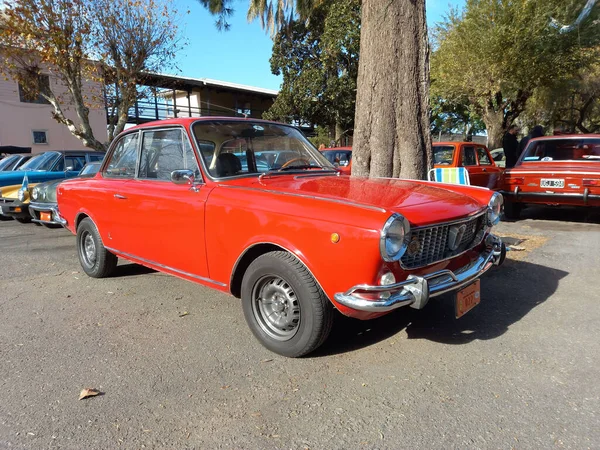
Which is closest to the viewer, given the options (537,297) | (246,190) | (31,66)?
(246,190)

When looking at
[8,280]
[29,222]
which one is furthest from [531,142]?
[29,222]

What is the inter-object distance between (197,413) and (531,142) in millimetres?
8428

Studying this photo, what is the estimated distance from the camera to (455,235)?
3010mm

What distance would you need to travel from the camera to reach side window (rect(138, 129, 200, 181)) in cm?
365

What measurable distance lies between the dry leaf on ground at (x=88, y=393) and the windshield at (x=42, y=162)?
8.55 metres

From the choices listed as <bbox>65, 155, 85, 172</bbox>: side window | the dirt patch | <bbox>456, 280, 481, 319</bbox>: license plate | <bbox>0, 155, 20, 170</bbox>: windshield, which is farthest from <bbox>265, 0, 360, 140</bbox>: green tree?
<bbox>456, 280, 481, 319</bbox>: license plate

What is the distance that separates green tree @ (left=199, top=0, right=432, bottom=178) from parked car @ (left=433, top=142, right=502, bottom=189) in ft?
10.1

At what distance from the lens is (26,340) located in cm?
334

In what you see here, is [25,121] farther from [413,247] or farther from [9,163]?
[413,247]

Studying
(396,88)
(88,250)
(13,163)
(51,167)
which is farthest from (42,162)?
(396,88)

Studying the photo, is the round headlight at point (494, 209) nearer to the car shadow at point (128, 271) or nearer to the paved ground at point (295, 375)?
the paved ground at point (295, 375)

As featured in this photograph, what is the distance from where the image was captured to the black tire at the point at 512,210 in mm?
8539

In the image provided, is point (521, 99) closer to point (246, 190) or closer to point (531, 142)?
point (531, 142)

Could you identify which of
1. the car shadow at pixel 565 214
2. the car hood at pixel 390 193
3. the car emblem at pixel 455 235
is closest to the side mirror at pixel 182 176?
the car hood at pixel 390 193
